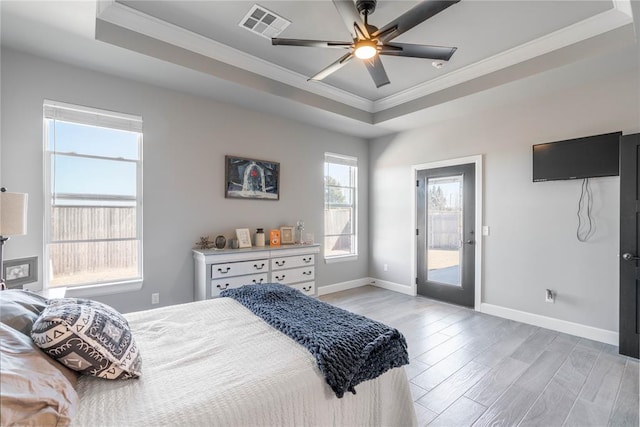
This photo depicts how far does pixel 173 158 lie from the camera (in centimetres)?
349

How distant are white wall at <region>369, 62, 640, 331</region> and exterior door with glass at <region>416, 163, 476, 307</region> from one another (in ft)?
0.73

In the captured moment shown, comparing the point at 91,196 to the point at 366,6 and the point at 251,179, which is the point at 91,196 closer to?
the point at 251,179

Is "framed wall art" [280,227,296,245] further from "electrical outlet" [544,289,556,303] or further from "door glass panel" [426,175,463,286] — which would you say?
"electrical outlet" [544,289,556,303]

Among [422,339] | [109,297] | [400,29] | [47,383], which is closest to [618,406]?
[422,339]

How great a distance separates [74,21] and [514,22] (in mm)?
3657

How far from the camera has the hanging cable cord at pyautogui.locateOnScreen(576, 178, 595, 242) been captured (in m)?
3.21

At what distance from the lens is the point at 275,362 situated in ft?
4.31

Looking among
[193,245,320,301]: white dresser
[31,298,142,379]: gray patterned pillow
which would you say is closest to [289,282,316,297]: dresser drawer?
[193,245,320,301]: white dresser

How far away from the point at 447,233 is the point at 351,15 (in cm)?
339

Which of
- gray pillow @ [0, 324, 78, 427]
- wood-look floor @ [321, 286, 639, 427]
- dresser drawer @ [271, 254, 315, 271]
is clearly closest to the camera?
gray pillow @ [0, 324, 78, 427]

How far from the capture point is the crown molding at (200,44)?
252cm

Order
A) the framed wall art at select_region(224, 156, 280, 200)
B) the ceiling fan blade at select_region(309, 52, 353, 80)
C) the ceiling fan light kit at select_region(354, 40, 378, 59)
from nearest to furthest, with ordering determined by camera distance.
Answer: the ceiling fan light kit at select_region(354, 40, 378, 59) → the ceiling fan blade at select_region(309, 52, 353, 80) → the framed wall art at select_region(224, 156, 280, 200)

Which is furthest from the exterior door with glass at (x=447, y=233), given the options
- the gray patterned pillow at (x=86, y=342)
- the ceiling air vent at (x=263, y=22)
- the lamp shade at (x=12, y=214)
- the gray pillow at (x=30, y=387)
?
the lamp shade at (x=12, y=214)

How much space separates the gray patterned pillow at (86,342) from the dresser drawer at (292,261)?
2558 millimetres
